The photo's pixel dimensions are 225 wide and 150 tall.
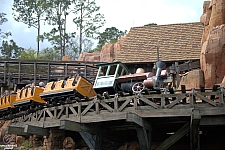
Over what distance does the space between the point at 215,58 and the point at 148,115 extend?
6.33 m

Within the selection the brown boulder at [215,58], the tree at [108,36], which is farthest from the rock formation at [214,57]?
the tree at [108,36]

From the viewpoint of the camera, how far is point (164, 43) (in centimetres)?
2502

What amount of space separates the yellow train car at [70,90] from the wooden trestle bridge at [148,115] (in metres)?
1.23

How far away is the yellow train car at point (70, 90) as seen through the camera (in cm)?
1553

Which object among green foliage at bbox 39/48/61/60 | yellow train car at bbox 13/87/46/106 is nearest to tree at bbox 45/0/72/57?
green foliage at bbox 39/48/61/60

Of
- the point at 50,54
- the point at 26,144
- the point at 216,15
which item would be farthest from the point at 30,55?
the point at 216,15

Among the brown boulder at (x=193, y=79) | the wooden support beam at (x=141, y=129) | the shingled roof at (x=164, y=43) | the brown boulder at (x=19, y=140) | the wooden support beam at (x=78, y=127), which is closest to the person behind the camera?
the wooden support beam at (x=141, y=129)

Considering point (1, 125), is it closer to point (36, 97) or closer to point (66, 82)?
point (36, 97)

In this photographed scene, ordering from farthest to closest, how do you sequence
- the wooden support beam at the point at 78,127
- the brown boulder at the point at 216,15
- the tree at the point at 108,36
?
the tree at the point at 108,36 → the brown boulder at the point at 216,15 → the wooden support beam at the point at 78,127

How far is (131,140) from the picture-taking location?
14.5m

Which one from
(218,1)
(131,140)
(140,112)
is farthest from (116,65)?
(218,1)

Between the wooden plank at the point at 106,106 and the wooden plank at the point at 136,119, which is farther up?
the wooden plank at the point at 106,106

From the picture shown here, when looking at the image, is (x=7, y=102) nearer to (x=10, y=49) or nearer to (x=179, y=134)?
(x=179, y=134)

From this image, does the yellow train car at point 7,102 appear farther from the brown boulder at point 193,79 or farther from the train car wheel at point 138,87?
the brown boulder at point 193,79
